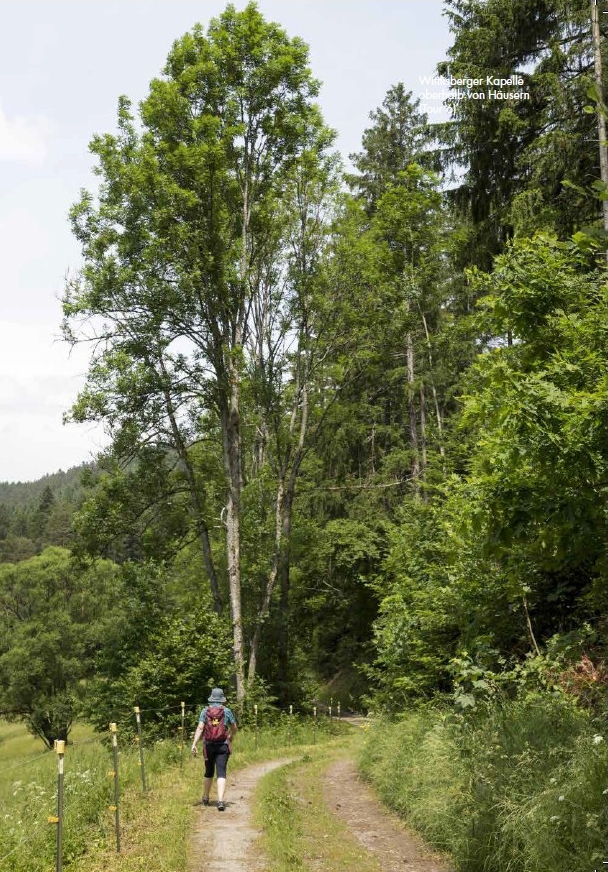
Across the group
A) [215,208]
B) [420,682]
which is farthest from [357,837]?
[215,208]

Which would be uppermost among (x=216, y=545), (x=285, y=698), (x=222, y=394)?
(x=222, y=394)

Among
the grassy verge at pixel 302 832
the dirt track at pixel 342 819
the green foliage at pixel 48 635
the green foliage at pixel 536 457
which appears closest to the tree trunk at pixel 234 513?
the grassy verge at pixel 302 832

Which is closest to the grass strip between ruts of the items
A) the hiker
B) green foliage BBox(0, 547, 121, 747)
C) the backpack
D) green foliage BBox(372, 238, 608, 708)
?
the hiker

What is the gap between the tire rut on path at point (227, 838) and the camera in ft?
24.2

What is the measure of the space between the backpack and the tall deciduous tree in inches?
421

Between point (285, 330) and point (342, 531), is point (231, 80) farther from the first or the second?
point (342, 531)

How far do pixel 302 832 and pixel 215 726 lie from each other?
1.95 meters

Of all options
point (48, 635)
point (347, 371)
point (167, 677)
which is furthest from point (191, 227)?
point (48, 635)

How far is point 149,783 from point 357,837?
371 cm

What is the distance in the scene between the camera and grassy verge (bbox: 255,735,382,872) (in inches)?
303

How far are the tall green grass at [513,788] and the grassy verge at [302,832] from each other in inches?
41.0

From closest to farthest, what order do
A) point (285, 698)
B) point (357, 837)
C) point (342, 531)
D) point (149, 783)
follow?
1. point (357, 837)
2. point (149, 783)
3. point (285, 698)
4. point (342, 531)

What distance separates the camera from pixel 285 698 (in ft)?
87.5

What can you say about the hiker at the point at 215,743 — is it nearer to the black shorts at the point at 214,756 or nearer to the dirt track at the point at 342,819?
the black shorts at the point at 214,756
